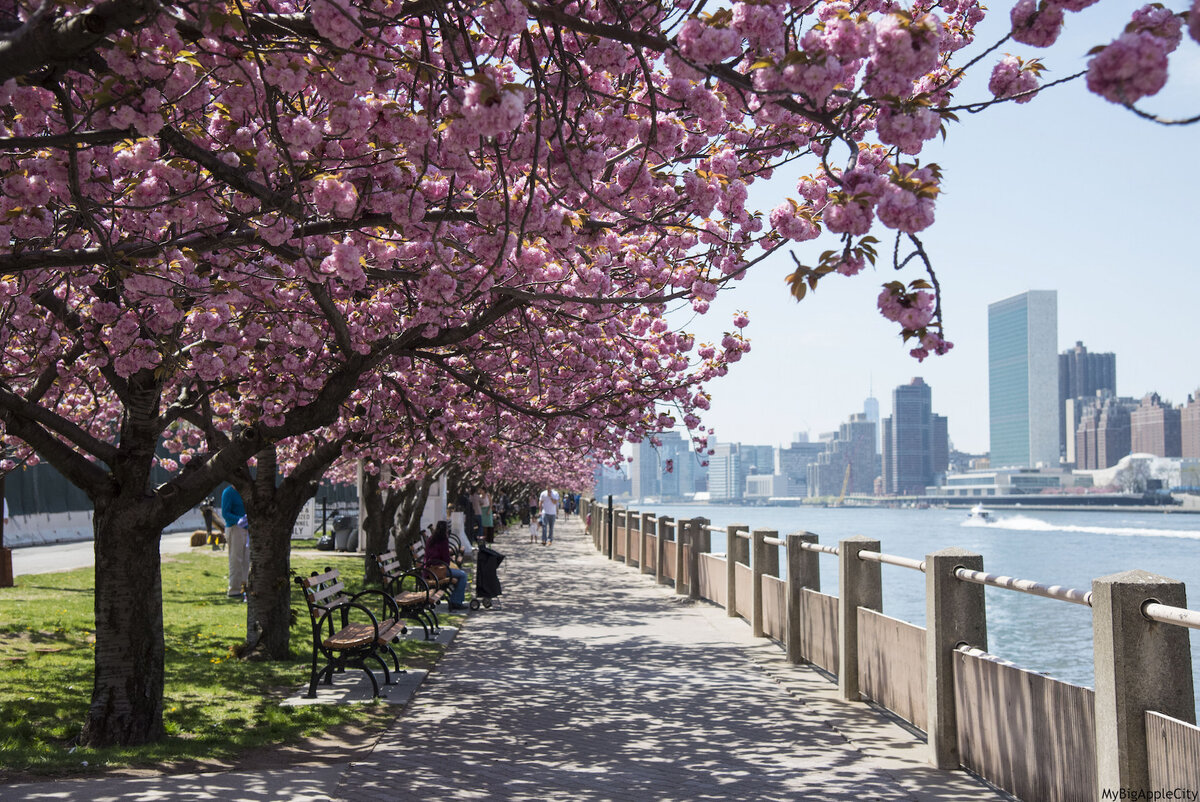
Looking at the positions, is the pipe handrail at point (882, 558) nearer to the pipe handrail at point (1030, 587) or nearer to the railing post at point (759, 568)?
the pipe handrail at point (1030, 587)

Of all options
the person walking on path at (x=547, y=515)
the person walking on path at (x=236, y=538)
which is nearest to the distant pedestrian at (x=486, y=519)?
the person walking on path at (x=547, y=515)

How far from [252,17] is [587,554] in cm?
3041

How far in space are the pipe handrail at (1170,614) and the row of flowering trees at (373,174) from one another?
165 centimetres

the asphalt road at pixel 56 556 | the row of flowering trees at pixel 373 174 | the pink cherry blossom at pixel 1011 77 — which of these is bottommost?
the asphalt road at pixel 56 556

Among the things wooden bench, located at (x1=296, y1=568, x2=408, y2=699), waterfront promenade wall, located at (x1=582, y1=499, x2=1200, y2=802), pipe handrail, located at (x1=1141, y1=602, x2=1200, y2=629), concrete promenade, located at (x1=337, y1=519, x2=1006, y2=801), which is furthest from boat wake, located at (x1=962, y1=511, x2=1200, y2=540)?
pipe handrail, located at (x1=1141, y1=602, x2=1200, y2=629)

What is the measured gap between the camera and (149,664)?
7691mm

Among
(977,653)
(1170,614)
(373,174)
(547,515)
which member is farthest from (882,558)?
(547,515)

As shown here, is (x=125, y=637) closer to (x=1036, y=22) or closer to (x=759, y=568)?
(x=1036, y=22)

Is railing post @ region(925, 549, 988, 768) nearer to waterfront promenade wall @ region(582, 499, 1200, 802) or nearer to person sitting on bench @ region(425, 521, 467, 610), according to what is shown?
waterfront promenade wall @ region(582, 499, 1200, 802)

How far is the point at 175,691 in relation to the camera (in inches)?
380

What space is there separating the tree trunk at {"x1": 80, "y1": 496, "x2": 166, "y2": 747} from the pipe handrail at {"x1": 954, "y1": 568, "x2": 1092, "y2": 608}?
5.69m

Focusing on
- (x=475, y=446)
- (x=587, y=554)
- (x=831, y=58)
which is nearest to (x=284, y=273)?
(x=831, y=58)

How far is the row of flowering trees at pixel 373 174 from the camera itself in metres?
4.11

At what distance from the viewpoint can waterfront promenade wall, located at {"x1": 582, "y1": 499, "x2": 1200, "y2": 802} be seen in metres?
4.93
